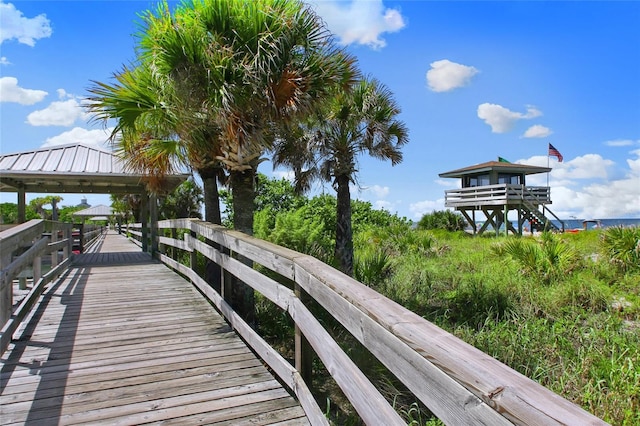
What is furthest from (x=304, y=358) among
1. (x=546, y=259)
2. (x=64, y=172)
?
(x=64, y=172)

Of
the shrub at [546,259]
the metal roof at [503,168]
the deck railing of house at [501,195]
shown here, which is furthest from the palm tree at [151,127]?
the metal roof at [503,168]

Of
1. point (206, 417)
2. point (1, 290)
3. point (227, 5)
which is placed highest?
point (227, 5)

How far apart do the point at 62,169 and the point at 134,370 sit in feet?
31.9

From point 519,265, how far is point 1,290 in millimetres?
10093

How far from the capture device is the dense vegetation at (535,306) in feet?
14.7

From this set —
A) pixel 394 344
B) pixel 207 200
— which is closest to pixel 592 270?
pixel 207 200

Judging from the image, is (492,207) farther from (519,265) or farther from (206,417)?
(206,417)

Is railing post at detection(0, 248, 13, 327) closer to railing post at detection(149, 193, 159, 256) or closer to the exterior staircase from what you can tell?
railing post at detection(149, 193, 159, 256)

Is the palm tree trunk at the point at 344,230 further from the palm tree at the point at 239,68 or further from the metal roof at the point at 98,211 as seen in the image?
the metal roof at the point at 98,211

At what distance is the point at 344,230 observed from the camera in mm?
11289

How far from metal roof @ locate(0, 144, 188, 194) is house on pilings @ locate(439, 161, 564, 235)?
20.1 meters

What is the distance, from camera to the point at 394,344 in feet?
5.96

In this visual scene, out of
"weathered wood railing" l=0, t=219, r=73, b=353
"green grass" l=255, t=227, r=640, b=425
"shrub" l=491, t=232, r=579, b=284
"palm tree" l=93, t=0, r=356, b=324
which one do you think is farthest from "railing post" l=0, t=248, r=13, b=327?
"shrub" l=491, t=232, r=579, b=284

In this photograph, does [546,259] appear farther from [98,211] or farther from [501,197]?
[98,211]
